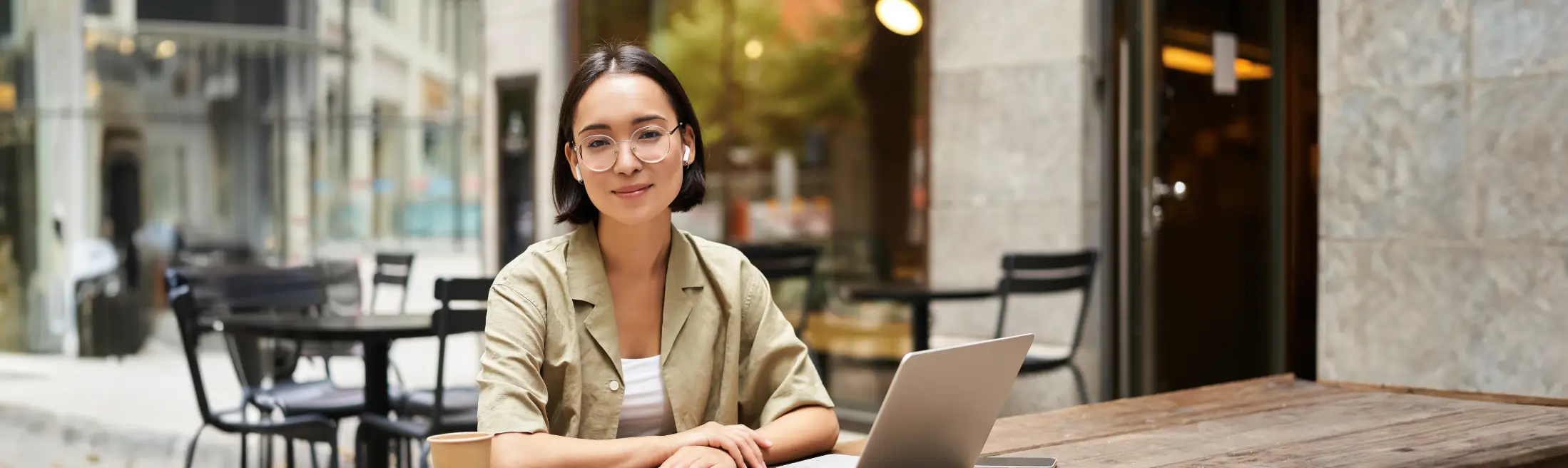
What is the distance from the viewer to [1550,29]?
317cm

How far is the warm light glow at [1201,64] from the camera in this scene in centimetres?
454

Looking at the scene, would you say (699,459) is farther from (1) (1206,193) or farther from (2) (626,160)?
(1) (1206,193)

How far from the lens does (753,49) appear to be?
7.16 m

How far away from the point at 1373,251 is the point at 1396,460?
2159 mm

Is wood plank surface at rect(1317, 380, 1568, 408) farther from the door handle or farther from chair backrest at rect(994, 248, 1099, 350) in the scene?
chair backrest at rect(994, 248, 1099, 350)

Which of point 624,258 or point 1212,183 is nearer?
point 624,258

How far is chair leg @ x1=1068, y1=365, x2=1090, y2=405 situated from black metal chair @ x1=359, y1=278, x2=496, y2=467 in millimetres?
2537

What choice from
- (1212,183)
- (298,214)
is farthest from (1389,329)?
(298,214)

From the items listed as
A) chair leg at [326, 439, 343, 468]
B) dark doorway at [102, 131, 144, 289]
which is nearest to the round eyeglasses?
chair leg at [326, 439, 343, 468]

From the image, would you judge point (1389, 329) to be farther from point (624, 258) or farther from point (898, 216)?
point (898, 216)

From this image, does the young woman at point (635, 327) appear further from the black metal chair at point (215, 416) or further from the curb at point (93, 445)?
the curb at point (93, 445)

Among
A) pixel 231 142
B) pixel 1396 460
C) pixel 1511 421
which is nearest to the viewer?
pixel 1396 460

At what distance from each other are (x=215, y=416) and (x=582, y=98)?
3051 mm

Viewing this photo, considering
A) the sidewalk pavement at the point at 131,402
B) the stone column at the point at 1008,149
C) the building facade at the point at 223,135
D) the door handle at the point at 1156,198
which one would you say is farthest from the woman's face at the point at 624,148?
the building facade at the point at 223,135
